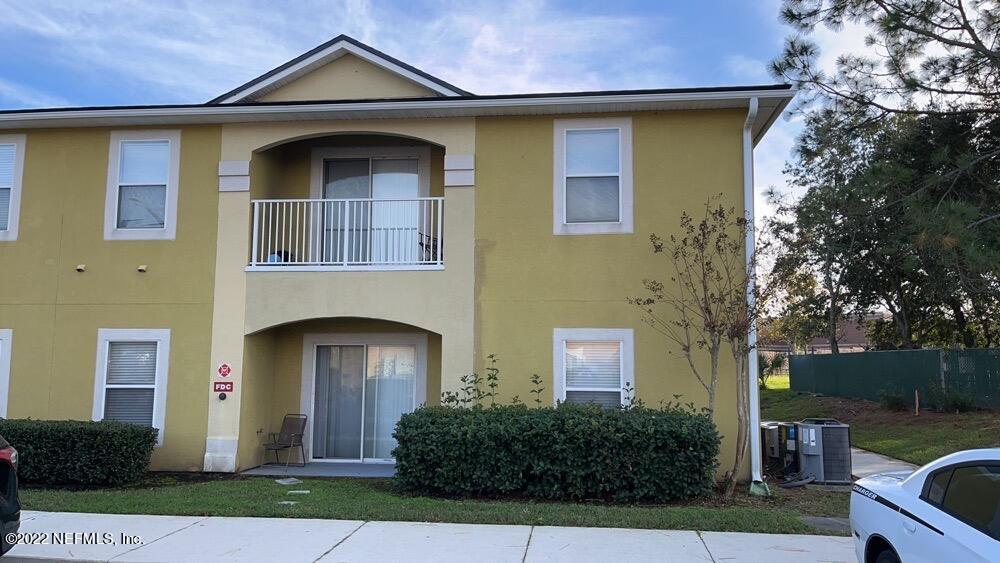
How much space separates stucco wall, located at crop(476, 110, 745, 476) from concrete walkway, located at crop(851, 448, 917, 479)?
4617mm

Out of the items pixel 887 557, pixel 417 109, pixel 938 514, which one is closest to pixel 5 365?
pixel 417 109

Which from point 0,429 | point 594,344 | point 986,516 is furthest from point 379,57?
point 986,516

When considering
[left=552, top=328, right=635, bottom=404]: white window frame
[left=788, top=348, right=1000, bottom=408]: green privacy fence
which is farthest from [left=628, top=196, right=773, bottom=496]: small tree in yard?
[left=788, top=348, right=1000, bottom=408]: green privacy fence

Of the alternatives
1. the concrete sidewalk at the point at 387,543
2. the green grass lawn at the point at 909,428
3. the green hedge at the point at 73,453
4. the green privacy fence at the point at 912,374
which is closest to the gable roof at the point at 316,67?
the green hedge at the point at 73,453

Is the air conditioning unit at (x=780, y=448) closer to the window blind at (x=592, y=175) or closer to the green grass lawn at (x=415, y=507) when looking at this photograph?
the green grass lawn at (x=415, y=507)

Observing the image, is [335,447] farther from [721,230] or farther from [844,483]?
[844,483]

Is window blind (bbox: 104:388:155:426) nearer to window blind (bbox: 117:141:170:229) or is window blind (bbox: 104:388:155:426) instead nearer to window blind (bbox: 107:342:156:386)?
window blind (bbox: 107:342:156:386)

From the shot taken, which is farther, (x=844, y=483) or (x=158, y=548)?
(x=844, y=483)

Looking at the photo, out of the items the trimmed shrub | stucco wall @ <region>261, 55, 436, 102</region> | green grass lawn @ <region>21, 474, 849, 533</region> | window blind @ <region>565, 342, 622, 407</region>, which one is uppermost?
stucco wall @ <region>261, 55, 436, 102</region>

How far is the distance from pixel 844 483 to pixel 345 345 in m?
8.02

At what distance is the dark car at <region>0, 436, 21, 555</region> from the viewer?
6.14 meters

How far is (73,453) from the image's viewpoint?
10.6 meters

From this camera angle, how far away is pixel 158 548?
7.31 meters

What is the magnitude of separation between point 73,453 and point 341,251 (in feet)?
15.9
